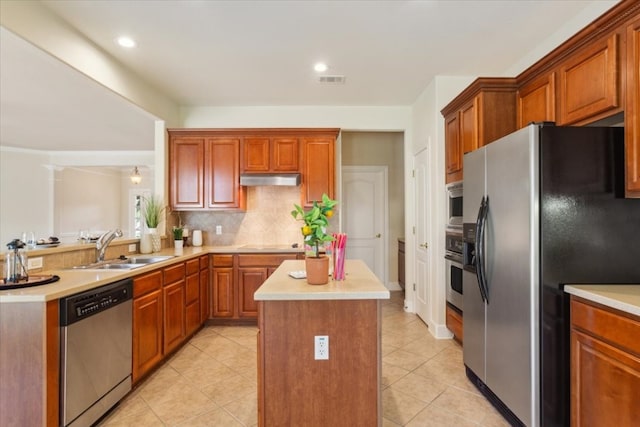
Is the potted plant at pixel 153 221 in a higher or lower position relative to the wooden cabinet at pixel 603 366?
higher

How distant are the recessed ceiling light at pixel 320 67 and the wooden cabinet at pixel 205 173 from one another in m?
1.44

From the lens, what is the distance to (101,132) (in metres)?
5.55

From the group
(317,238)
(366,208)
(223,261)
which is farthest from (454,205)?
(223,261)

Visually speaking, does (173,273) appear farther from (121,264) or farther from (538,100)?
(538,100)

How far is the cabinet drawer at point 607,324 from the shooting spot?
1.41m

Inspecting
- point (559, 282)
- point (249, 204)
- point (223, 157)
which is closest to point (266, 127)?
point (223, 157)

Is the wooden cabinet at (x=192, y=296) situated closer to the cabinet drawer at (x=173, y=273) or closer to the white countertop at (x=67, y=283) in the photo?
the cabinet drawer at (x=173, y=273)

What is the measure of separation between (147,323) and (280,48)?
8.49 ft

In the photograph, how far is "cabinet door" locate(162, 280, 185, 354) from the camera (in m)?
2.93

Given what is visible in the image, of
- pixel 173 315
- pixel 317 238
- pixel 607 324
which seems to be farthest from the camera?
pixel 173 315

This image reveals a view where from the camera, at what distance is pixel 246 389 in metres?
2.51

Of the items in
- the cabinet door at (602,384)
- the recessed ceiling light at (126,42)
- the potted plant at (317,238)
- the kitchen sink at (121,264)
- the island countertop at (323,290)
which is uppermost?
the recessed ceiling light at (126,42)

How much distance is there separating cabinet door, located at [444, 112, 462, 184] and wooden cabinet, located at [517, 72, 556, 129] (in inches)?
21.7

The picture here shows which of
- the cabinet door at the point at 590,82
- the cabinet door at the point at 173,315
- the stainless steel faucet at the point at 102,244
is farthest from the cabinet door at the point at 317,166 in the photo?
the cabinet door at the point at 590,82
